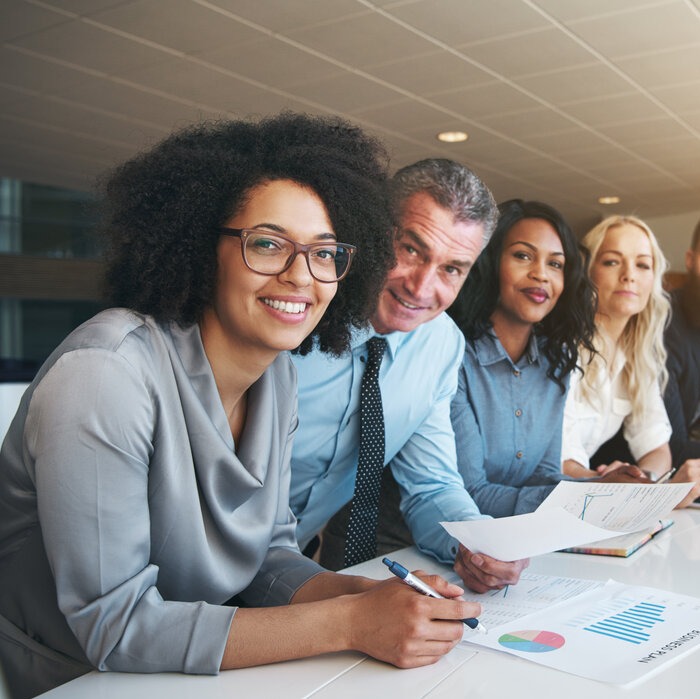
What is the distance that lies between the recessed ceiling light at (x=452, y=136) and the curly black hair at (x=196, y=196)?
18.8 feet

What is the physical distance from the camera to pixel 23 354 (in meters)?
10.3

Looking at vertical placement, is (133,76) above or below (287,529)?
above

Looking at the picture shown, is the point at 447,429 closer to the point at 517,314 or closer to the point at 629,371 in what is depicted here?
the point at 517,314

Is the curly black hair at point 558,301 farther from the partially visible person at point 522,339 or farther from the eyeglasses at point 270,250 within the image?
the eyeglasses at point 270,250

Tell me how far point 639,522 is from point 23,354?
32.4ft

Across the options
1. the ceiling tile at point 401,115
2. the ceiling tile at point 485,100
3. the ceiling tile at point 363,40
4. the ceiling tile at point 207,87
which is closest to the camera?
the ceiling tile at point 363,40

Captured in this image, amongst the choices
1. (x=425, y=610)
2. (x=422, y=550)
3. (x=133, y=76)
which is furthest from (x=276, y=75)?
(x=425, y=610)

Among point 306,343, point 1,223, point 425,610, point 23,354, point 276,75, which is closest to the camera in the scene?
point 425,610

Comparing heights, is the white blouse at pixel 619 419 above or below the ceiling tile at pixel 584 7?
below

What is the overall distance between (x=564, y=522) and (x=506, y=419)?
0.99 metres

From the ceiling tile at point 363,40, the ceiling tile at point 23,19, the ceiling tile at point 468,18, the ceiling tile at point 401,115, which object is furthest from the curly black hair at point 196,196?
the ceiling tile at point 401,115

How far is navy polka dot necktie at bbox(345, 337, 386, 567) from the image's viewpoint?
1767 mm

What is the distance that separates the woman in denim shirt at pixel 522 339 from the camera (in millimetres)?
2170

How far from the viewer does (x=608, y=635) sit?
3.76 ft
